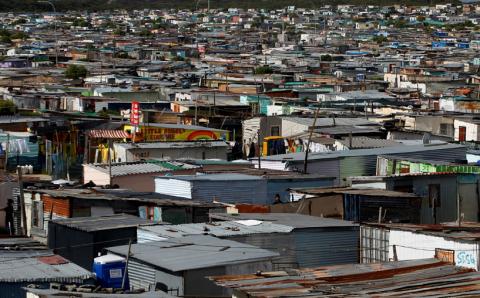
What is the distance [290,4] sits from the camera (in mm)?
131000

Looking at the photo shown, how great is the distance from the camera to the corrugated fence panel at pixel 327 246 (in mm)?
12125

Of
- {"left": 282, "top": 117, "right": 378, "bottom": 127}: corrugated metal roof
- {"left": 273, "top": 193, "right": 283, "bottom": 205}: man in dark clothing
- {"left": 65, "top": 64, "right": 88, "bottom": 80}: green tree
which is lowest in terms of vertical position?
{"left": 65, "top": 64, "right": 88, "bottom": 80}: green tree

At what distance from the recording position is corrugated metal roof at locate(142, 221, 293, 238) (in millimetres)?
11922

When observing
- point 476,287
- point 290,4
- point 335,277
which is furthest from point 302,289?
point 290,4

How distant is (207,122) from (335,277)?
54.6ft

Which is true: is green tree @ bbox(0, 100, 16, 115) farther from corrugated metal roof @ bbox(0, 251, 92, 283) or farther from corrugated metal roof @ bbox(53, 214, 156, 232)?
corrugated metal roof @ bbox(0, 251, 92, 283)

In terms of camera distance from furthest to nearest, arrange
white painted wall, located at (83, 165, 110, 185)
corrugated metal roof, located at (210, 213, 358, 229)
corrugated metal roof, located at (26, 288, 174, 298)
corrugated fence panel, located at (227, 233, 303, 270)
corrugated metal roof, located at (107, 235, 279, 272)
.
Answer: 1. white painted wall, located at (83, 165, 110, 185)
2. corrugated metal roof, located at (210, 213, 358, 229)
3. corrugated fence panel, located at (227, 233, 303, 270)
4. corrugated metal roof, located at (107, 235, 279, 272)
5. corrugated metal roof, located at (26, 288, 174, 298)

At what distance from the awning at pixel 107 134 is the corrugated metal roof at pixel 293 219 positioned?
9448 millimetres

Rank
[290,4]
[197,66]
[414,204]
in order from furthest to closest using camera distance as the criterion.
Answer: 1. [290,4]
2. [197,66]
3. [414,204]

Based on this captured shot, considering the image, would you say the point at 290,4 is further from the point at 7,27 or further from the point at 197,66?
the point at 197,66

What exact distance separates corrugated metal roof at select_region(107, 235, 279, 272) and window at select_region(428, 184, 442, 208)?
3.75m

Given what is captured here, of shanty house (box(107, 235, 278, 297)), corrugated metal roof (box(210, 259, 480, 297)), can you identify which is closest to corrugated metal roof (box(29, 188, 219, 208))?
shanty house (box(107, 235, 278, 297))

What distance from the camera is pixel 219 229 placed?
1210cm

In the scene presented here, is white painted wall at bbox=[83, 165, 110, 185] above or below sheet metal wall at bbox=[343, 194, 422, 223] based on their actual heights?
below
